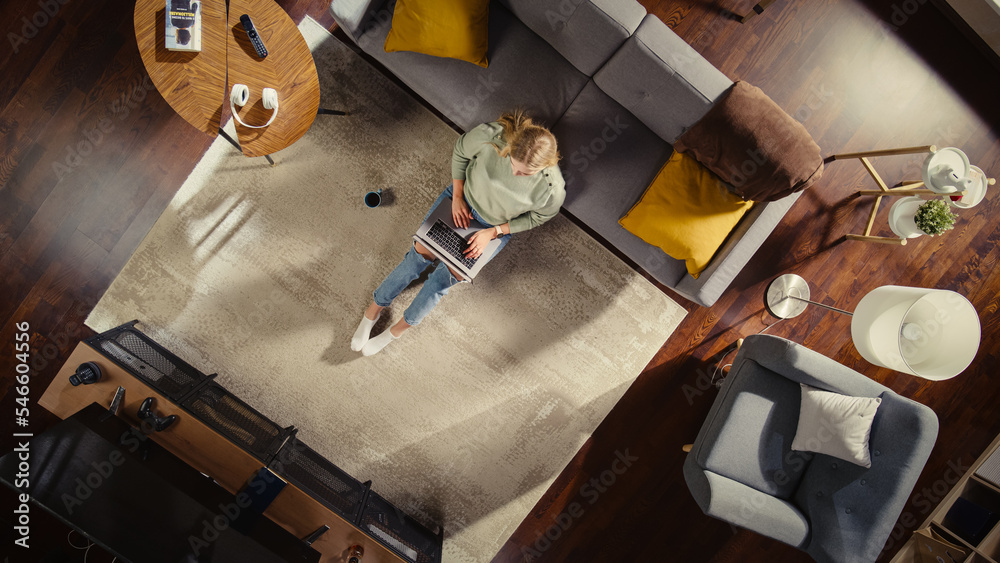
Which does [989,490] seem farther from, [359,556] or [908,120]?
[359,556]

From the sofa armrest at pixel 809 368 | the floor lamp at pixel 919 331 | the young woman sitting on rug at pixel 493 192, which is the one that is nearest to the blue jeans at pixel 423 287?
the young woman sitting on rug at pixel 493 192

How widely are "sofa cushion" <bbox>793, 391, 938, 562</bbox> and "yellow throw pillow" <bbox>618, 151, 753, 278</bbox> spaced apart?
1.12 metres

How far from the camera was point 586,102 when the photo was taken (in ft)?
7.49

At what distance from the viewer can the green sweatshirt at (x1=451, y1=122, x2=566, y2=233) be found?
6.52 ft

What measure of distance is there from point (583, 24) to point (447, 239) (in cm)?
114

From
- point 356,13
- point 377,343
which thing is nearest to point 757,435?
point 377,343

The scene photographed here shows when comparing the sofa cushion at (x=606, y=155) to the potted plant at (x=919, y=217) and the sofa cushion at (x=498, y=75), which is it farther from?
the potted plant at (x=919, y=217)

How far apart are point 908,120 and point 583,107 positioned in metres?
2.09

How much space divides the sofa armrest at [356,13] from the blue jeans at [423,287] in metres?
0.87

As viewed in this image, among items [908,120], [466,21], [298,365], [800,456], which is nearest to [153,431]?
[298,365]

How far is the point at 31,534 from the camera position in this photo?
2.52 metres

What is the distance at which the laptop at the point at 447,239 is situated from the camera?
2244mm

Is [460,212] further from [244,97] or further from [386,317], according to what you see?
[244,97]

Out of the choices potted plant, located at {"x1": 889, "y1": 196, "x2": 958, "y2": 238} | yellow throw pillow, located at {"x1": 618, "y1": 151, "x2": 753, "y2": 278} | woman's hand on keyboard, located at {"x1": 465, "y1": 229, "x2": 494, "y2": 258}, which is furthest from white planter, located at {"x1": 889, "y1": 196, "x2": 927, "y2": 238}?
woman's hand on keyboard, located at {"x1": 465, "y1": 229, "x2": 494, "y2": 258}
